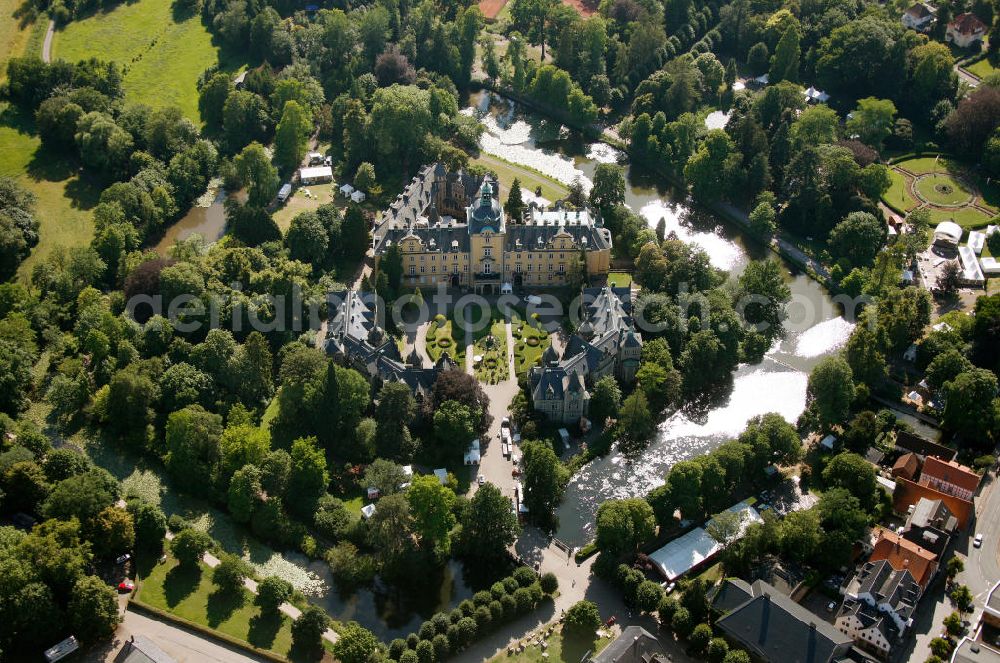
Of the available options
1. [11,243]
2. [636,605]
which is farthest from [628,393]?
[11,243]

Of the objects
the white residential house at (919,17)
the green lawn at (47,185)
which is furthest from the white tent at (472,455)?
the white residential house at (919,17)

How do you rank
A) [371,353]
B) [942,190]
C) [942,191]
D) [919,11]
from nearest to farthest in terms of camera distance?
[371,353] → [942,191] → [942,190] → [919,11]

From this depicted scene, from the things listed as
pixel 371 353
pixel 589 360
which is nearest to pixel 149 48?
pixel 371 353

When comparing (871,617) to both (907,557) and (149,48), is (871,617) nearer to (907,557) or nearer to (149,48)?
(907,557)

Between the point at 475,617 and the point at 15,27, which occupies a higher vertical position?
the point at 15,27

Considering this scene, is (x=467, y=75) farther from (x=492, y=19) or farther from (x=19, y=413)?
(x=19, y=413)

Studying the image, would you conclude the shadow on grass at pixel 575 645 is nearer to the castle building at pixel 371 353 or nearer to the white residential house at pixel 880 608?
the white residential house at pixel 880 608
